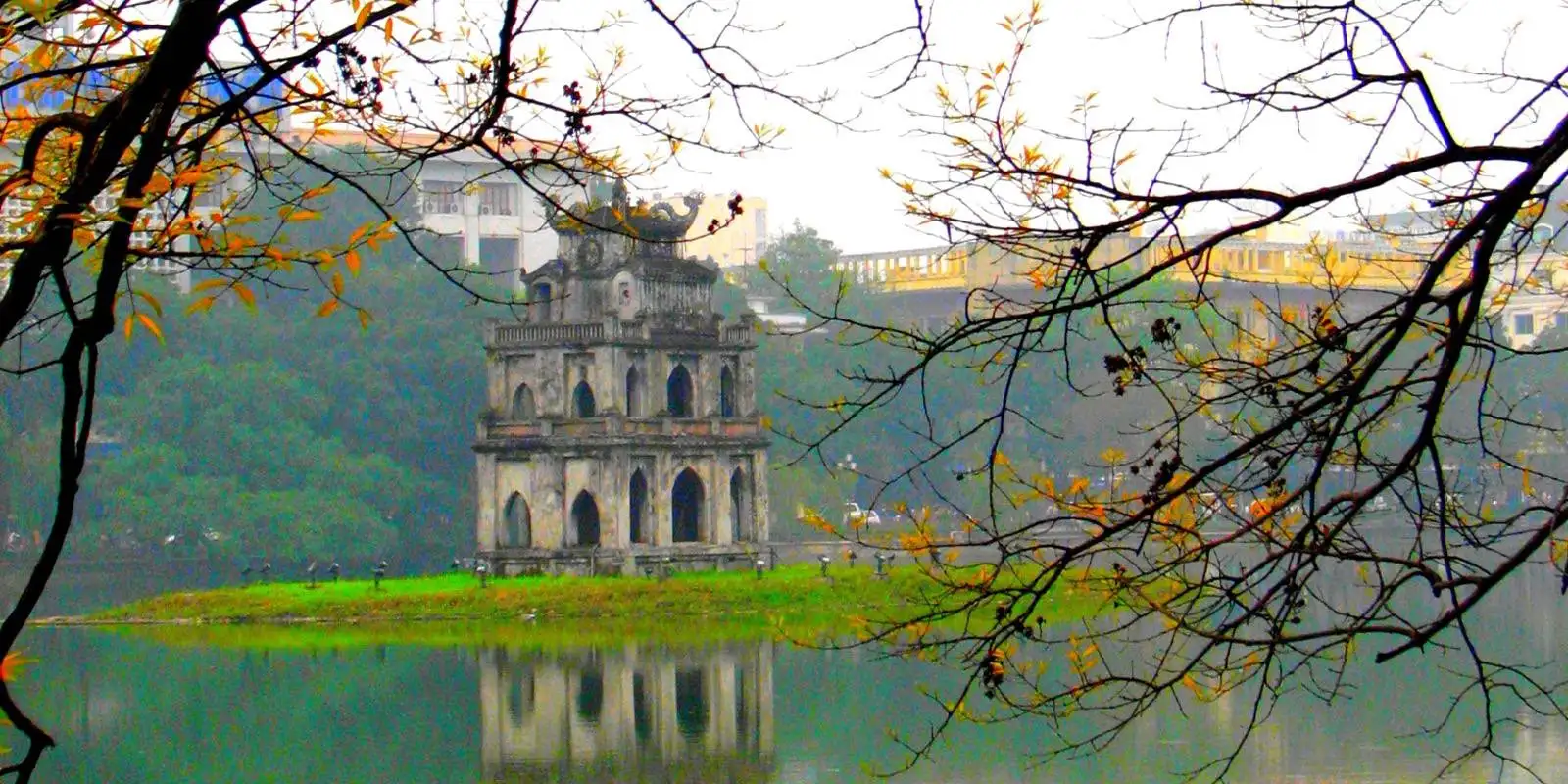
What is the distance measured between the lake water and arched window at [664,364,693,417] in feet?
26.7

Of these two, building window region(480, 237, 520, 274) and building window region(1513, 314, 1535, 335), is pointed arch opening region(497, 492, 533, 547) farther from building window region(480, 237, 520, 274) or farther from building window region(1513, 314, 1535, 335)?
building window region(1513, 314, 1535, 335)

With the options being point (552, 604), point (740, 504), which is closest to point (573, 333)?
point (740, 504)

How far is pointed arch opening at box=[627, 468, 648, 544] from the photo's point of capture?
35.5 meters

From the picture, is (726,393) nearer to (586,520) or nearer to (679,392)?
(679,392)

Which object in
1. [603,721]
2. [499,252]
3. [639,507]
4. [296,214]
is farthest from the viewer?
[499,252]

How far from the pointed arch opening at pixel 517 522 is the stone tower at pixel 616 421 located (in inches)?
1.3

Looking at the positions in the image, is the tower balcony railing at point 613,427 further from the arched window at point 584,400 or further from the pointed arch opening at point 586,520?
the pointed arch opening at point 586,520

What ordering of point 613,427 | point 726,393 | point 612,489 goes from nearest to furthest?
point 613,427, point 612,489, point 726,393

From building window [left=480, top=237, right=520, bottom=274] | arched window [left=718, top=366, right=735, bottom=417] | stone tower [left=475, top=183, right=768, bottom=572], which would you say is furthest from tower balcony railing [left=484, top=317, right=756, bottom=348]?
building window [left=480, top=237, right=520, bottom=274]

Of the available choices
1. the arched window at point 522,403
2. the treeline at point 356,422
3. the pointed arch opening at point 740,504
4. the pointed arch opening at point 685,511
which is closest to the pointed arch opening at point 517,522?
Answer: the arched window at point 522,403

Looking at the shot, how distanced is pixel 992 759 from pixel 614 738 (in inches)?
144

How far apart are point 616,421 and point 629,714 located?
40.0ft

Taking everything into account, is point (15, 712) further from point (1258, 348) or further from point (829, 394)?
point (829, 394)

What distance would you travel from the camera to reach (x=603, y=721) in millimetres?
22469
